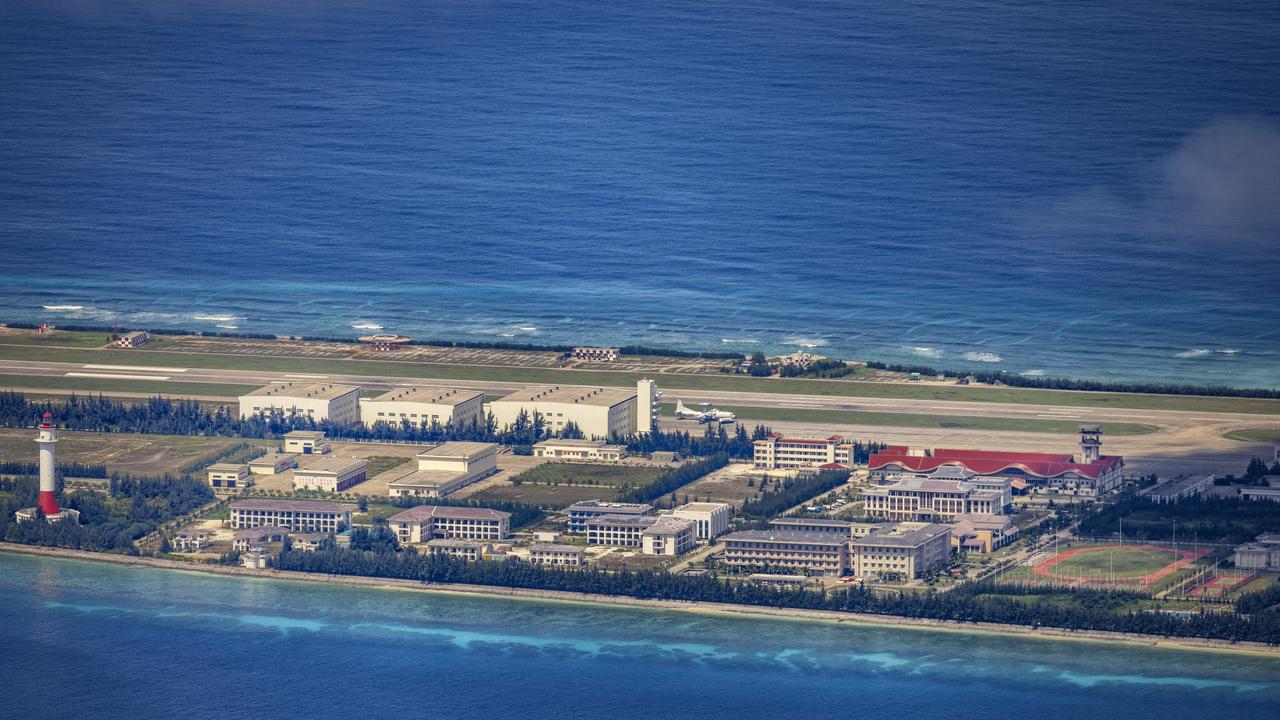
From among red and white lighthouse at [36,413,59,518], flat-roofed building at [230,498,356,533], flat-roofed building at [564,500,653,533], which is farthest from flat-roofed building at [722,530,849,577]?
red and white lighthouse at [36,413,59,518]

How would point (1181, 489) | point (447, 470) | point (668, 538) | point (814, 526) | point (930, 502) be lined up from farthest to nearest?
1. point (447, 470)
2. point (1181, 489)
3. point (930, 502)
4. point (814, 526)
5. point (668, 538)

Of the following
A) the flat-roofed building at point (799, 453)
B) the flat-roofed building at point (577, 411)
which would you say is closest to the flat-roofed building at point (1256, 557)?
the flat-roofed building at point (799, 453)

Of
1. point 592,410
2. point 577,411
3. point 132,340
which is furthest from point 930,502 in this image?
point 132,340

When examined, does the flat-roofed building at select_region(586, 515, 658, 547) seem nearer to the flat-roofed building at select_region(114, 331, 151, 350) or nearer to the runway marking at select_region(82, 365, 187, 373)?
the runway marking at select_region(82, 365, 187, 373)

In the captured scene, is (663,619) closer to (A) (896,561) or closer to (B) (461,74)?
(A) (896,561)

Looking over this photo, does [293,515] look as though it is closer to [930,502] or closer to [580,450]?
[580,450]

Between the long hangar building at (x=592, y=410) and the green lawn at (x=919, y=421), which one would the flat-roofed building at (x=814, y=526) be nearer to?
the long hangar building at (x=592, y=410)
